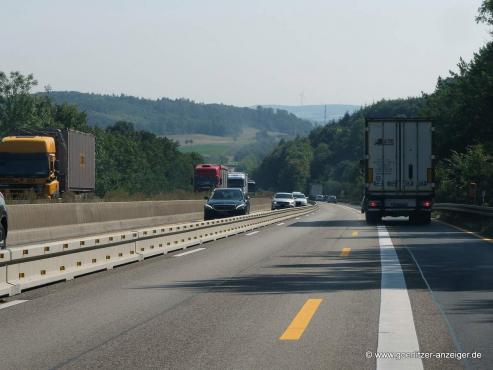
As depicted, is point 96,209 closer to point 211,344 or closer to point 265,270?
point 265,270

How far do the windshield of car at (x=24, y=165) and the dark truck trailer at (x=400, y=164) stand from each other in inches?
484

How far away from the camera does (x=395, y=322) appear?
1004 centimetres

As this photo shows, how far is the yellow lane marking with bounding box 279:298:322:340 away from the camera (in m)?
9.29

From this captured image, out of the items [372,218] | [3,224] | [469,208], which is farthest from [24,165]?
[3,224]

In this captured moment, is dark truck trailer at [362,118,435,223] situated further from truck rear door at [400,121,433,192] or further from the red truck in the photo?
the red truck

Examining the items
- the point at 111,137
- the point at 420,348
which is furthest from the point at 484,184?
the point at 111,137

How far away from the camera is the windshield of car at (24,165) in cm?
3697

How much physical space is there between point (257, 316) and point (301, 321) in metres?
0.59

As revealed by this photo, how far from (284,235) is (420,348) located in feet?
69.4

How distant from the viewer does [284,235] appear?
29.7 metres

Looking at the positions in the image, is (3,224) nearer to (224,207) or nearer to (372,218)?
(224,207)

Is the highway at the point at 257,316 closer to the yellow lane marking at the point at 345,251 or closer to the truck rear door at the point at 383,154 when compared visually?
the yellow lane marking at the point at 345,251

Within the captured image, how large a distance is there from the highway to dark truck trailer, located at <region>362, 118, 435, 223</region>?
56.6 feet

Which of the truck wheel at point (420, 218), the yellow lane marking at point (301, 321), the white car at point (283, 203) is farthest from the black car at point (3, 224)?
the white car at point (283, 203)
